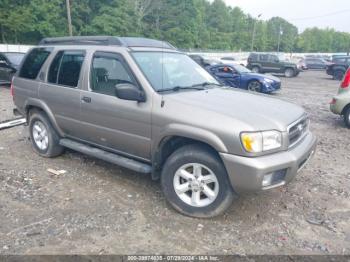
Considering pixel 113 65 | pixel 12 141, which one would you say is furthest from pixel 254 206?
pixel 12 141

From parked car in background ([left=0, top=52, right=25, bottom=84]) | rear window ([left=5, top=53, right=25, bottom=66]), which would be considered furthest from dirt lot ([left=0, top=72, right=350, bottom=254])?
rear window ([left=5, top=53, right=25, bottom=66])

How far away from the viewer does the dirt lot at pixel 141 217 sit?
3.15 meters

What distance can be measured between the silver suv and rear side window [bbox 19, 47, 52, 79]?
0.04 meters

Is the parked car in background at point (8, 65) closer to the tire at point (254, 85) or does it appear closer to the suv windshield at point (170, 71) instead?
the tire at point (254, 85)

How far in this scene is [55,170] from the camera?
4.93 metres

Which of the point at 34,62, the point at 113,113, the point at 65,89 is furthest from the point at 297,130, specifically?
the point at 34,62

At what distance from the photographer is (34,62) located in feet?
17.7

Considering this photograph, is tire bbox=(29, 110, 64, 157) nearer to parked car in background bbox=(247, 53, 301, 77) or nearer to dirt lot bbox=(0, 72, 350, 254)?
dirt lot bbox=(0, 72, 350, 254)

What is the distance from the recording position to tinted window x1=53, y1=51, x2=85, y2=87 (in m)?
4.60

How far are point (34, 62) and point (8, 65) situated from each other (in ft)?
27.0

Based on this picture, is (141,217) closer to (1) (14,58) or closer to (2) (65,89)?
(2) (65,89)

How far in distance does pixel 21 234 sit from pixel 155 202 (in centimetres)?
148

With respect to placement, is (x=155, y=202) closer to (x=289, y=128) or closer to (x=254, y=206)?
(x=254, y=206)

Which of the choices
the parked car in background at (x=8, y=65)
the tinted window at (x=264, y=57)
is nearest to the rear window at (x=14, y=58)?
the parked car in background at (x=8, y=65)
